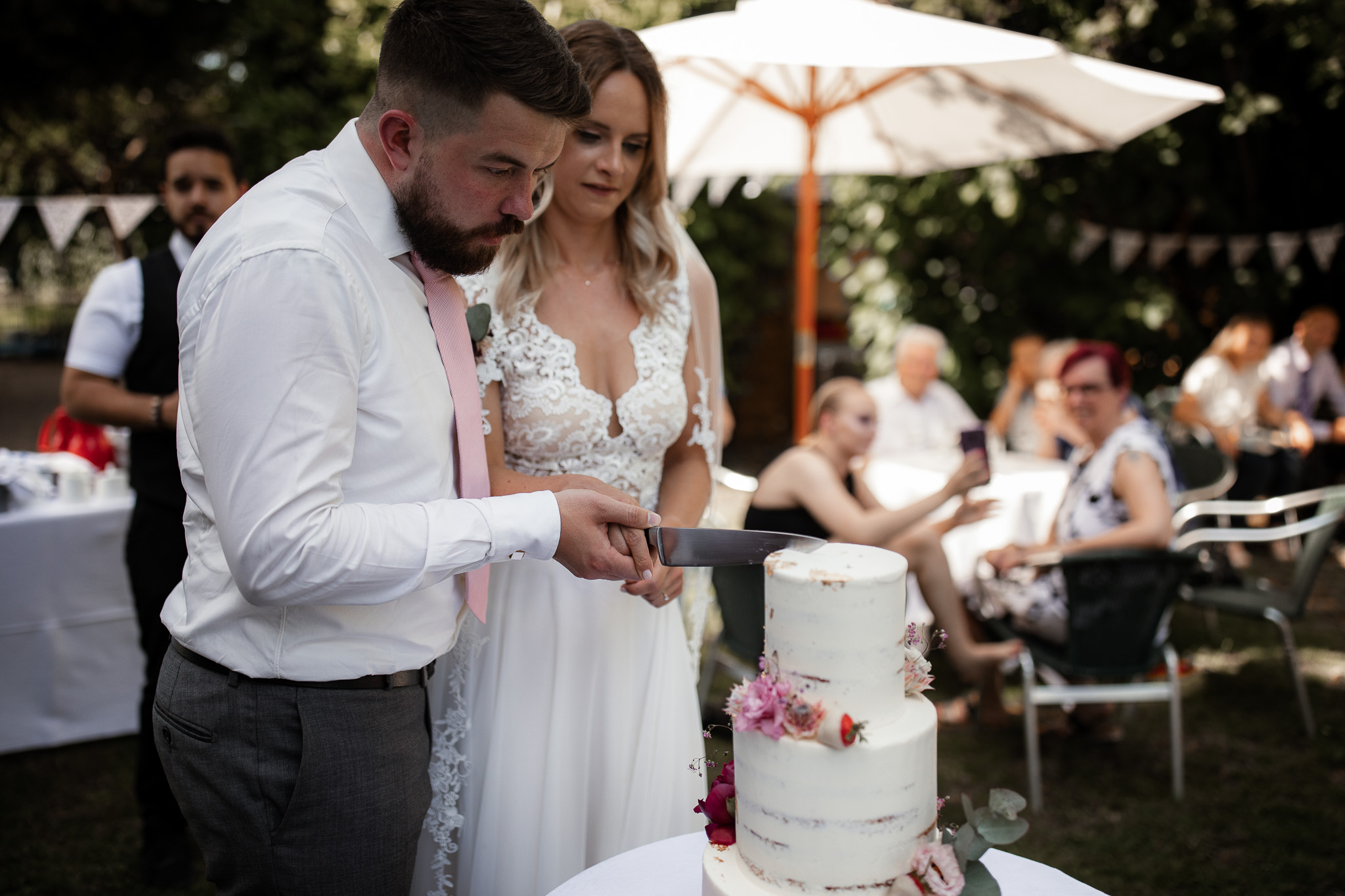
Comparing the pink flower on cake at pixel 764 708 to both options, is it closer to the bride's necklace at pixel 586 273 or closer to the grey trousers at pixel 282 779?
the grey trousers at pixel 282 779

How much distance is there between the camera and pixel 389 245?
4.81ft

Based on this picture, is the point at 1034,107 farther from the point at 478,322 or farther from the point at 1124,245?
the point at 478,322

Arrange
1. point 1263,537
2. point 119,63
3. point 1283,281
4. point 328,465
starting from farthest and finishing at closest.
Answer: point 119,63 < point 1283,281 < point 1263,537 < point 328,465

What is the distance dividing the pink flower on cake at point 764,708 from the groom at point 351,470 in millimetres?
293

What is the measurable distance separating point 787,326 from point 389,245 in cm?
1033

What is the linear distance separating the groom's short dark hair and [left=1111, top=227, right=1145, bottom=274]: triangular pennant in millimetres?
7580

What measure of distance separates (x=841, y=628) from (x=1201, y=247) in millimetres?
8432

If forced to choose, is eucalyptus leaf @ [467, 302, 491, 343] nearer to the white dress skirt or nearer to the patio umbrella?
the white dress skirt

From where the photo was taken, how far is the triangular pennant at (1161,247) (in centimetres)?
805

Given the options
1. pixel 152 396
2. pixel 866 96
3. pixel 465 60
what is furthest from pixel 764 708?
pixel 866 96

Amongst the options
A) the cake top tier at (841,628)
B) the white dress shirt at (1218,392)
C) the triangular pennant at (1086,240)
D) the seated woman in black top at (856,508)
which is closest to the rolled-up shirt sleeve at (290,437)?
the cake top tier at (841,628)

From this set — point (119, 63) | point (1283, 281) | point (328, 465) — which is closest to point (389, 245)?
point (328, 465)

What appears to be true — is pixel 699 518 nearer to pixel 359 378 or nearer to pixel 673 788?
pixel 673 788

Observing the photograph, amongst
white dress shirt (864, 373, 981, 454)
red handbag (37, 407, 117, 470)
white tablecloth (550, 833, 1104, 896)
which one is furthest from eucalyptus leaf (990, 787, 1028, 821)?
white dress shirt (864, 373, 981, 454)
